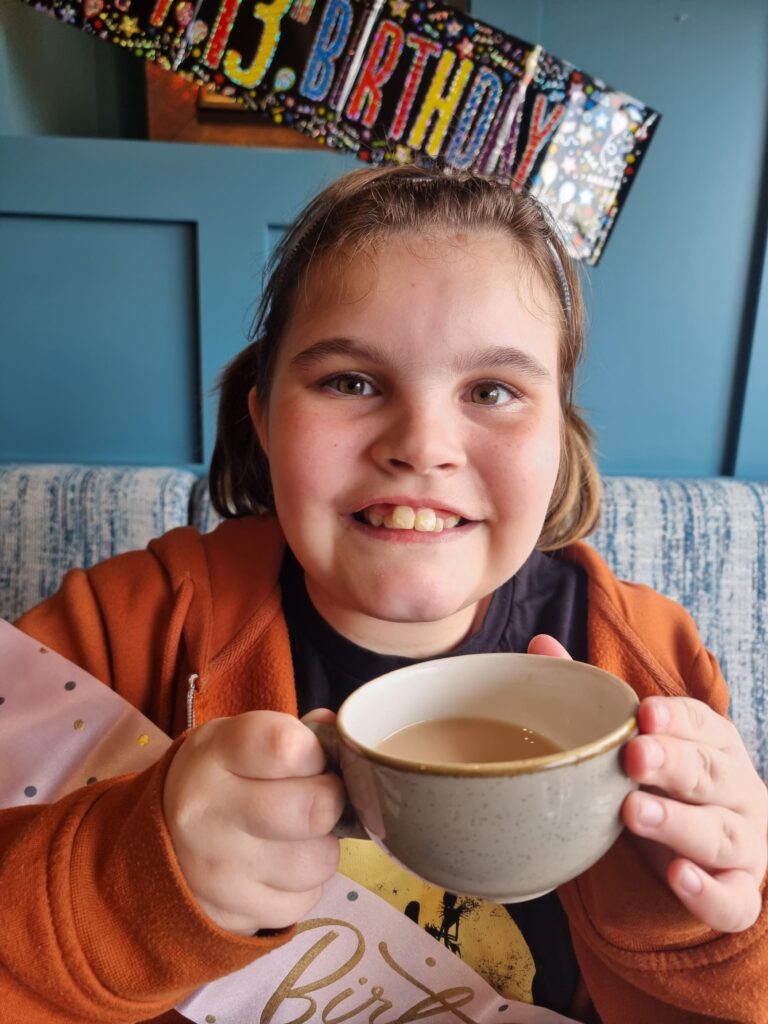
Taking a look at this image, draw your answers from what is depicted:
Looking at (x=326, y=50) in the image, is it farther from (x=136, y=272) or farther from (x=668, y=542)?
(x=668, y=542)

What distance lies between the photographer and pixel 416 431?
63cm

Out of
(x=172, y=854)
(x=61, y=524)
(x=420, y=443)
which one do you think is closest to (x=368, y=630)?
(x=420, y=443)

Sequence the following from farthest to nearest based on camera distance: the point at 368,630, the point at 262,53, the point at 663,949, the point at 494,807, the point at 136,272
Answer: the point at 136,272, the point at 262,53, the point at 368,630, the point at 663,949, the point at 494,807

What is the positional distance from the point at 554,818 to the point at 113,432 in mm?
1436

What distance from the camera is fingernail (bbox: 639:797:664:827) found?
1.29 ft

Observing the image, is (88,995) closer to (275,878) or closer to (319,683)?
(275,878)

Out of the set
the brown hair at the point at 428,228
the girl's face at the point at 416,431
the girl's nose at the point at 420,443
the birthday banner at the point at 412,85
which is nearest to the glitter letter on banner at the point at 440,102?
the birthday banner at the point at 412,85

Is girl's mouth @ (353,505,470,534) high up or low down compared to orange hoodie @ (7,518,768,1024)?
up

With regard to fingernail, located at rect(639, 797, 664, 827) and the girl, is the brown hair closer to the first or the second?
the girl

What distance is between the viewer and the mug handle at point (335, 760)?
427 mm

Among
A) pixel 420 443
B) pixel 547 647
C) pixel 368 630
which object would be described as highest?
pixel 420 443

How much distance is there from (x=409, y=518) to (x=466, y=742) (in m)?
0.21

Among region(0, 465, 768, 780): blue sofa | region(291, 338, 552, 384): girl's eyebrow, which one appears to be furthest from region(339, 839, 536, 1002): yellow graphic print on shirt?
region(0, 465, 768, 780): blue sofa

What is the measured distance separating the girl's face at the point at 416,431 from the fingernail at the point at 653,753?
0.30m
